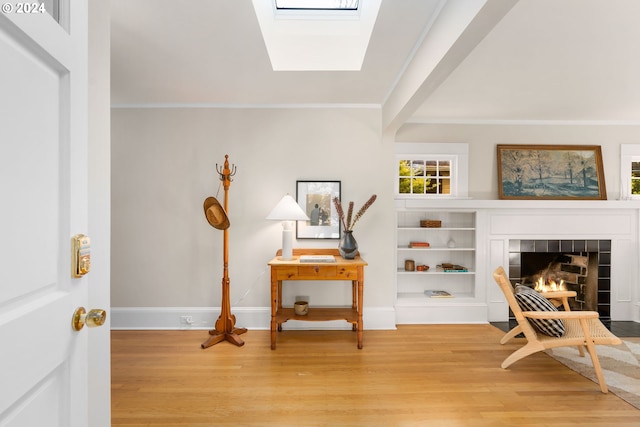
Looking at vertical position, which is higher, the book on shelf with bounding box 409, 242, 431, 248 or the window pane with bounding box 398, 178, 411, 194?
the window pane with bounding box 398, 178, 411, 194

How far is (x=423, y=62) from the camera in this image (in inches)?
94.3

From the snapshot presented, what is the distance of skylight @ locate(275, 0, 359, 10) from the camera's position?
2539 millimetres

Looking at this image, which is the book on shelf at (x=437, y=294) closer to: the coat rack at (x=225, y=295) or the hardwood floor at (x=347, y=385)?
the hardwood floor at (x=347, y=385)

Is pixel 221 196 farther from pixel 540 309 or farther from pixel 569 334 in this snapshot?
pixel 569 334

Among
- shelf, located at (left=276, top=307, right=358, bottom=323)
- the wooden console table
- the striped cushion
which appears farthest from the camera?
shelf, located at (left=276, top=307, right=358, bottom=323)

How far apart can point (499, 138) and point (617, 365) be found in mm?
2549

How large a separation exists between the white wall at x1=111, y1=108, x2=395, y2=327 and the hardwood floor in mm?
524

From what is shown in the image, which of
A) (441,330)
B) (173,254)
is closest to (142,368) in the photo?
(173,254)

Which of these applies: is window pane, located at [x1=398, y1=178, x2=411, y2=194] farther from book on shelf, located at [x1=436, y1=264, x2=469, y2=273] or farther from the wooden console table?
the wooden console table

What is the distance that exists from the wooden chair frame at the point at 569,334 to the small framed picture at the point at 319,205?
1.67 meters

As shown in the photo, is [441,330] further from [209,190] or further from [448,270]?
[209,190]

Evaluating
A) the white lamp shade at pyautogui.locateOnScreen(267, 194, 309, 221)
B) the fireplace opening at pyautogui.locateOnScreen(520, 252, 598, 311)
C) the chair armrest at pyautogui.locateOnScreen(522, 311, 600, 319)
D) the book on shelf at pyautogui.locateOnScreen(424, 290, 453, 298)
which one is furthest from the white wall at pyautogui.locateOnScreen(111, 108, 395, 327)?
the fireplace opening at pyautogui.locateOnScreen(520, 252, 598, 311)

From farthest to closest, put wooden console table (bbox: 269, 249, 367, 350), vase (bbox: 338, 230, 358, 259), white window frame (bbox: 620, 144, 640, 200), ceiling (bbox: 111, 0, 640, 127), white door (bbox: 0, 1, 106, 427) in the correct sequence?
white window frame (bbox: 620, 144, 640, 200), vase (bbox: 338, 230, 358, 259), wooden console table (bbox: 269, 249, 367, 350), ceiling (bbox: 111, 0, 640, 127), white door (bbox: 0, 1, 106, 427)

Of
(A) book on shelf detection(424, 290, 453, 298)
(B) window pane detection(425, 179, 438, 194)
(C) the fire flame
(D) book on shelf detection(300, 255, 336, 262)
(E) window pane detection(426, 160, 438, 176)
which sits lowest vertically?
(A) book on shelf detection(424, 290, 453, 298)
